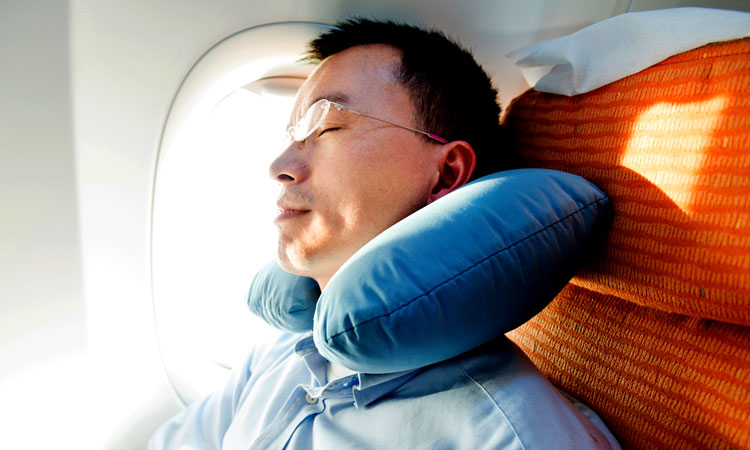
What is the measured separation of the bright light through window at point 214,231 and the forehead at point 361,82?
0.35 meters

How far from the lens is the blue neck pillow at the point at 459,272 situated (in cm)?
67

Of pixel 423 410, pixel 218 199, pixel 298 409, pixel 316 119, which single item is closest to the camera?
pixel 423 410

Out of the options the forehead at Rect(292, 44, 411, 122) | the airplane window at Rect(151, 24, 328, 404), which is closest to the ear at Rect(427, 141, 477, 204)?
the forehead at Rect(292, 44, 411, 122)

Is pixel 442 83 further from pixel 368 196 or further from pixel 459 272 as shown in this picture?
pixel 459 272

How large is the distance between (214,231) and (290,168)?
33.2 inches

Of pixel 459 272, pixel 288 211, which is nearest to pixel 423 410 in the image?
pixel 459 272

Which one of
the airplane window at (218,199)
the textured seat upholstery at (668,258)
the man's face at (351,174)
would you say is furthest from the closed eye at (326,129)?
the textured seat upholstery at (668,258)

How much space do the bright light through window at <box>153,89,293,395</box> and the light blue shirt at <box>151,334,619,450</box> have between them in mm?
562

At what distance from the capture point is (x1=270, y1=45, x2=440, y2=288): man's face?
1.09 m

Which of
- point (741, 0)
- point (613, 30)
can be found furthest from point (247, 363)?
point (741, 0)

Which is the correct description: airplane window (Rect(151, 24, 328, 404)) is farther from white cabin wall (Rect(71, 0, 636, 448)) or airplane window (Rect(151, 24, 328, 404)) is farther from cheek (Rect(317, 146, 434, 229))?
cheek (Rect(317, 146, 434, 229))

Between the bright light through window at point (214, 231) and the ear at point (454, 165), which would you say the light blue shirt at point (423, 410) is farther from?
the bright light through window at point (214, 231)

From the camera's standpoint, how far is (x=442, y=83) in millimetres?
1219

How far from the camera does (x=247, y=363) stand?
151 cm
